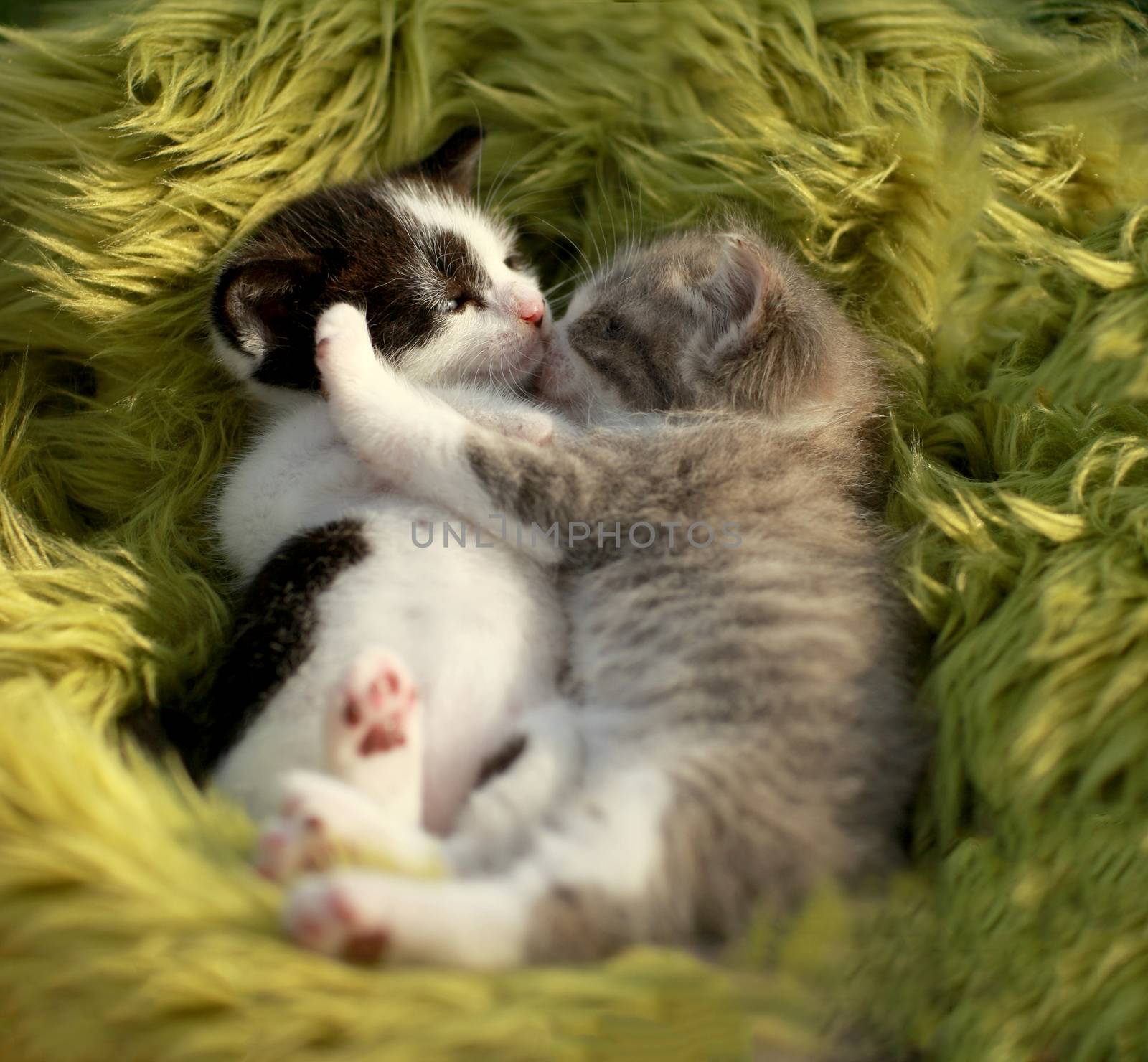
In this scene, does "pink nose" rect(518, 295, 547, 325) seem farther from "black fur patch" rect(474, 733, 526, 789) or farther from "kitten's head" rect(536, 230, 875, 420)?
"black fur patch" rect(474, 733, 526, 789)

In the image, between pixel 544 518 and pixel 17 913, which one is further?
pixel 544 518

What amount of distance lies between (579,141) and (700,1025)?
148cm

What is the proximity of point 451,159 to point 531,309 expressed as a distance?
344 millimetres

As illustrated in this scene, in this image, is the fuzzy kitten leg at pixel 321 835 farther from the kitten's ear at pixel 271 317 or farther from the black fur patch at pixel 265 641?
the kitten's ear at pixel 271 317

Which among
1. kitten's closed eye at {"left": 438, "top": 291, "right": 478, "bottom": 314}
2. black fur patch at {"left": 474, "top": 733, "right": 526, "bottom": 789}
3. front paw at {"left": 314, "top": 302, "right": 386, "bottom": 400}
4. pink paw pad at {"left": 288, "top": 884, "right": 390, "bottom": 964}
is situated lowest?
black fur patch at {"left": 474, "top": 733, "right": 526, "bottom": 789}

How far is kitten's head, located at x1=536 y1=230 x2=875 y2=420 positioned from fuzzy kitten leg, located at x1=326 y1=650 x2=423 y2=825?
0.68m

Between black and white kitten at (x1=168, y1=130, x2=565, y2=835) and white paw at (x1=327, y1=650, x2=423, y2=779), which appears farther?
black and white kitten at (x1=168, y1=130, x2=565, y2=835)

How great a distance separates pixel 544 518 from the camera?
130cm

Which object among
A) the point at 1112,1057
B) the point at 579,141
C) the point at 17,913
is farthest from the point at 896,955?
the point at 579,141

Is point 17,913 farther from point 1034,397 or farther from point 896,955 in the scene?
point 1034,397

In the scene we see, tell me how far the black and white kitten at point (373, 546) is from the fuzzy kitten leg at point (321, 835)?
0.01 m

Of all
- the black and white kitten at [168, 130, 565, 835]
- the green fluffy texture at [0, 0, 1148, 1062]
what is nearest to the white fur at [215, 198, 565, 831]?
the black and white kitten at [168, 130, 565, 835]

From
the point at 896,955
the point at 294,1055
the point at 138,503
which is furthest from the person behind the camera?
the point at 138,503

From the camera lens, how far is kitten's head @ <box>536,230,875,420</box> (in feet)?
4.69
